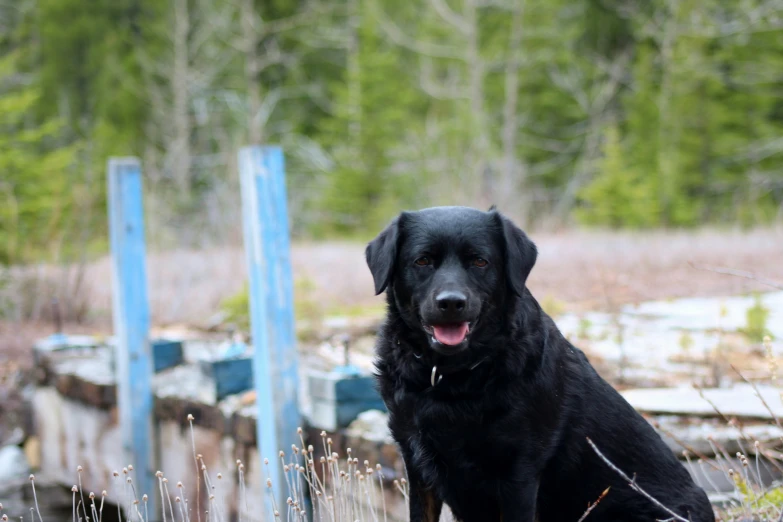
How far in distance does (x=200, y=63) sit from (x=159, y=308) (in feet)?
60.4

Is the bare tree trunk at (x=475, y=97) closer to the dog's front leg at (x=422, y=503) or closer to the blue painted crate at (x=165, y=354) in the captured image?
the blue painted crate at (x=165, y=354)

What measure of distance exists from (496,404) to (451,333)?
0.27 m

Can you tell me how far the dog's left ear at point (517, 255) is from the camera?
99.1 inches

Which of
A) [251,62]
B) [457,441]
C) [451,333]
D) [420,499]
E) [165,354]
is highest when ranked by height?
[251,62]

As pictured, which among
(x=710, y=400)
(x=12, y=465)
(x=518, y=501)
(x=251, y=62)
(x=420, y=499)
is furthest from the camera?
(x=251, y=62)

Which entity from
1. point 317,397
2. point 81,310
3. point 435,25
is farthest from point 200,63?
point 317,397

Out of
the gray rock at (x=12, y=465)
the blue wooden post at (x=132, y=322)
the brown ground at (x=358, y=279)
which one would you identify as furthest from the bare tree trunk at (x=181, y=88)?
the blue wooden post at (x=132, y=322)

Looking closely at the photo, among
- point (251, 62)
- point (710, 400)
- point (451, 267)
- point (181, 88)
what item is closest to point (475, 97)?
point (251, 62)

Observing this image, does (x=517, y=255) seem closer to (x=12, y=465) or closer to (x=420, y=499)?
(x=420, y=499)

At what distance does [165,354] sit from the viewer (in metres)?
6.18

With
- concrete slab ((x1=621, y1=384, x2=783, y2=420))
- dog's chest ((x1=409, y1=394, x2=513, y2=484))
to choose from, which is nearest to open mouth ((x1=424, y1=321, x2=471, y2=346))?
dog's chest ((x1=409, y1=394, x2=513, y2=484))

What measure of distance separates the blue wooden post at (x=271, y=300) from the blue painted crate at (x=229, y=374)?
0.88 meters

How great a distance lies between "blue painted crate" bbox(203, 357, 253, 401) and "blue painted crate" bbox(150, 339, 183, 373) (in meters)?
1.05

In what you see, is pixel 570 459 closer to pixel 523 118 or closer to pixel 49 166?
pixel 49 166
